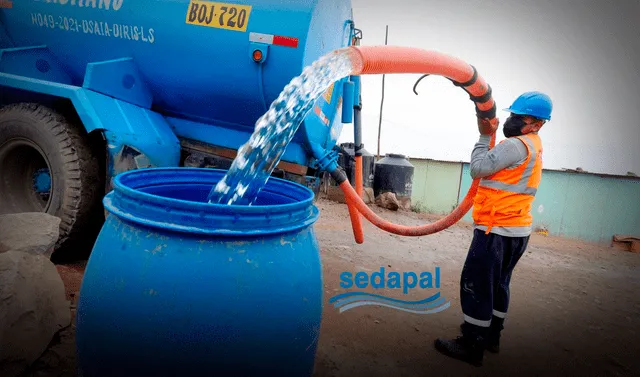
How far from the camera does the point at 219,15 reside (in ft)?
8.69

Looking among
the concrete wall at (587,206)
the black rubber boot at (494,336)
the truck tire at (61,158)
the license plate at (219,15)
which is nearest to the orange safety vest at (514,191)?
the black rubber boot at (494,336)

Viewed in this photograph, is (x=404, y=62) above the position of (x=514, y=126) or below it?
above

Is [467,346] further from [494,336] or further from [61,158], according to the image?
[61,158]

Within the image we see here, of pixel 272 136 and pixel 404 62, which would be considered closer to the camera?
pixel 272 136

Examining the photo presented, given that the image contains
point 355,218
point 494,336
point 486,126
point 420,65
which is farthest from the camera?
point 355,218

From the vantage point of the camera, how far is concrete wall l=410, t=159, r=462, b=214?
812 cm

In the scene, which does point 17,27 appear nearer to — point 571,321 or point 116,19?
point 116,19

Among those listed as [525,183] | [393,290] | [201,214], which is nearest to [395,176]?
[393,290]

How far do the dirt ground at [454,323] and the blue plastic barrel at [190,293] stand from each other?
0.94 m

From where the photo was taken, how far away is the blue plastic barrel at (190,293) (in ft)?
3.38

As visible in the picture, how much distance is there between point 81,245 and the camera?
2.80 metres

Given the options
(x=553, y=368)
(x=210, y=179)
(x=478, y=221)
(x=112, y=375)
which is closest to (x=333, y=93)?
(x=478, y=221)

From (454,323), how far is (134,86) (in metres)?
3.14

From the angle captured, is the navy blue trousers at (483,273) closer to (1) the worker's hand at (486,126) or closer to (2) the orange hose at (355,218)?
(1) the worker's hand at (486,126)
